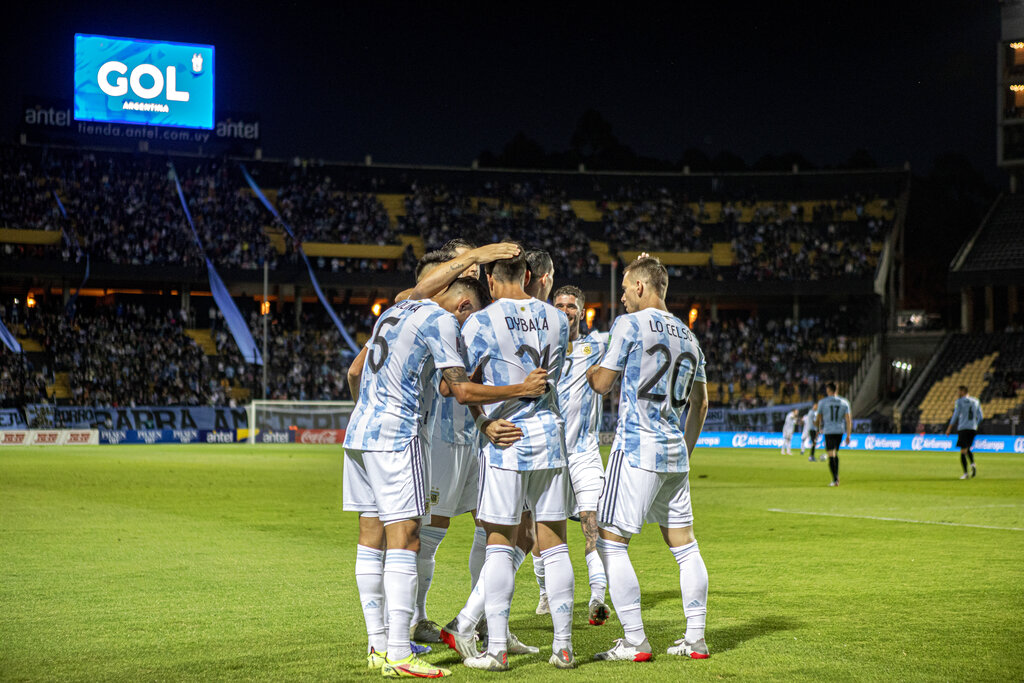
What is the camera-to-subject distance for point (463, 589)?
9.77 metres

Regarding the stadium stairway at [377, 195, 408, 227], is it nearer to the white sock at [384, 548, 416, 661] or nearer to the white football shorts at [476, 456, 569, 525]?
the white football shorts at [476, 456, 569, 525]

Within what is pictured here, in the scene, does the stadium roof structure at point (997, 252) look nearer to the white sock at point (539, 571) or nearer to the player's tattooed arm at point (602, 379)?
the white sock at point (539, 571)

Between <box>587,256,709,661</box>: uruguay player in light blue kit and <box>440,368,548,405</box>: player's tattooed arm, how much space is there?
566mm

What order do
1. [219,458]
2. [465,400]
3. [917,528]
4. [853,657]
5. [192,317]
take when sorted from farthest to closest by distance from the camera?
[192,317] → [219,458] → [917,528] → [853,657] → [465,400]

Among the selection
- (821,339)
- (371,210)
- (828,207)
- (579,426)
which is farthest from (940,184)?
(579,426)

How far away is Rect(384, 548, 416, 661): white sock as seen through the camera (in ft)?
21.2

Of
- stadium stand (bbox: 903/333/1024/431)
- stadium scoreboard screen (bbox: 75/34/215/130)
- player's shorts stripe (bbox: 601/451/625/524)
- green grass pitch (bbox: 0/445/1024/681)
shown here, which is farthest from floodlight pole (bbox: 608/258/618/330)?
player's shorts stripe (bbox: 601/451/625/524)

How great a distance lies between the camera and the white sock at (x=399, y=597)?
6.46 m

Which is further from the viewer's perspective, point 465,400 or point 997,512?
point 997,512

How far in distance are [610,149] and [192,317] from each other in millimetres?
50364

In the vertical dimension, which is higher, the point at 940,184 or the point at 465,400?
the point at 940,184

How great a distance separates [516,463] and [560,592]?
0.86m

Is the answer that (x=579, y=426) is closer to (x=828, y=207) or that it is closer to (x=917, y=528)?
(x=917, y=528)

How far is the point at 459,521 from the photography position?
16109 mm
